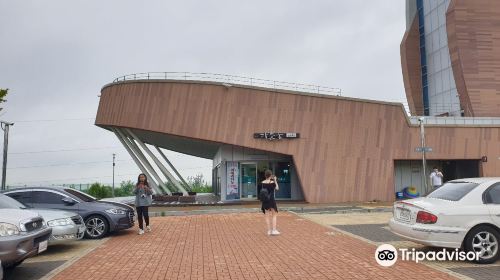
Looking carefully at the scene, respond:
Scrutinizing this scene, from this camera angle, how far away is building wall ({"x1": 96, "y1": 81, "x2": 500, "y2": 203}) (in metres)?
25.2

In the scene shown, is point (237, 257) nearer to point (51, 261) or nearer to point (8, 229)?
point (51, 261)

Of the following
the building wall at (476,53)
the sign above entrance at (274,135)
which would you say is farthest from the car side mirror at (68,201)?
the building wall at (476,53)

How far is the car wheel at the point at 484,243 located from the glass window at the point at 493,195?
496 millimetres

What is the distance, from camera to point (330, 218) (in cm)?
1609

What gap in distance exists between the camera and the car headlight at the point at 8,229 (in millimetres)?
7083

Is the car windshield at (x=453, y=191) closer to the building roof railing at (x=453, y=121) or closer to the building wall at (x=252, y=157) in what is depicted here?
the building wall at (x=252, y=157)

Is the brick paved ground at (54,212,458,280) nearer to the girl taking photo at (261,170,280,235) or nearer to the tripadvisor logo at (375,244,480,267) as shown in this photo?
the tripadvisor logo at (375,244,480,267)

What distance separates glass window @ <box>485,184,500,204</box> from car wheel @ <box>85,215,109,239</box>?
8.98 m

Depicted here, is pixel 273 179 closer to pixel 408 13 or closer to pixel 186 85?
pixel 186 85

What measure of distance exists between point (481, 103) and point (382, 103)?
460 inches

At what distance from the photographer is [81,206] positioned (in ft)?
40.0

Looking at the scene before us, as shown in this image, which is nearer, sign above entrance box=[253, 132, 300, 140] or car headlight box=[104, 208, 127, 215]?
car headlight box=[104, 208, 127, 215]

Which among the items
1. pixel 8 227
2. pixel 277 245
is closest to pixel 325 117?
pixel 277 245

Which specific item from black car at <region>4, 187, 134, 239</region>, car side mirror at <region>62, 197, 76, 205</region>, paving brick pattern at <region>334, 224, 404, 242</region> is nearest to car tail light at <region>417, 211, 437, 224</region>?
paving brick pattern at <region>334, 224, 404, 242</region>
